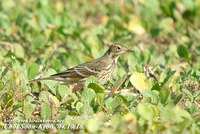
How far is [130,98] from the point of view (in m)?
9.63

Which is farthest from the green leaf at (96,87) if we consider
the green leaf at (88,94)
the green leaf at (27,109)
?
the green leaf at (27,109)

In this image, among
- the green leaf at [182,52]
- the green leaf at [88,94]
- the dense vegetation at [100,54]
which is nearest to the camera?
the dense vegetation at [100,54]

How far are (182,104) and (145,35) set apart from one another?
211 inches

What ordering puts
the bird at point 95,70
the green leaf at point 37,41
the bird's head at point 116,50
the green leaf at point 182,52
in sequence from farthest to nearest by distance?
the green leaf at point 37,41 → the green leaf at point 182,52 → the bird's head at point 116,50 → the bird at point 95,70

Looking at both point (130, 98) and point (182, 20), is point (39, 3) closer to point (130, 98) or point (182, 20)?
point (182, 20)

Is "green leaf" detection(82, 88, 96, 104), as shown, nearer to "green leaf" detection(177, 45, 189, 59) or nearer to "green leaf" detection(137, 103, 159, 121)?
"green leaf" detection(137, 103, 159, 121)

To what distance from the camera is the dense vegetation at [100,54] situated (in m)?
8.68

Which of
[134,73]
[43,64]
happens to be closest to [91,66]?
[43,64]

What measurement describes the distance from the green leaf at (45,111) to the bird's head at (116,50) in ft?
10.8

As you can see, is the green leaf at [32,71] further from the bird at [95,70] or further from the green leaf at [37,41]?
the green leaf at [37,41]

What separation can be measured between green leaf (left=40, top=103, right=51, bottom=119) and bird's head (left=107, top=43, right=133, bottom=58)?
3.31 meters

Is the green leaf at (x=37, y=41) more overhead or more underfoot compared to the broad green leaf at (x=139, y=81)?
more overhead

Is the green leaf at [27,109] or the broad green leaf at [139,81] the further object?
the broad green leaf at [139,81]

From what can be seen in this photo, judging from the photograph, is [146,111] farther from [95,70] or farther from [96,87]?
[95,70]
